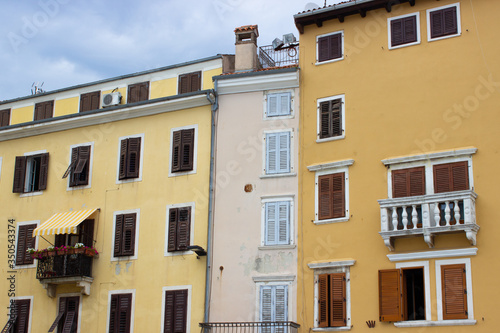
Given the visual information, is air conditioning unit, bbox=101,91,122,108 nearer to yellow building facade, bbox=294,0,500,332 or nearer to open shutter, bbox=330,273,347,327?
yellow building facade, bbox=294,0,500,332

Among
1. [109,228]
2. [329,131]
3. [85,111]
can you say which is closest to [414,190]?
[329,131]

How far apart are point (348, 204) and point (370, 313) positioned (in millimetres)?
4121

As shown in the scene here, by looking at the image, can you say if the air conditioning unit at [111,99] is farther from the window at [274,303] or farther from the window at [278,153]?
the window at [274,303]

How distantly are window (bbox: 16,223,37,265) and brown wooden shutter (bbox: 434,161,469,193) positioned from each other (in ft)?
59.6

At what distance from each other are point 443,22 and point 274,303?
12346mm

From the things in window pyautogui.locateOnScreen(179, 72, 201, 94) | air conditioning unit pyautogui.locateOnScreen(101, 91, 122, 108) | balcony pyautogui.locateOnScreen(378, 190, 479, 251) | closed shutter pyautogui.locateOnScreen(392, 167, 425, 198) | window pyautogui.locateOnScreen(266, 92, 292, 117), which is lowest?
balcony pyautogui.locateOnScreen(378, 190, 479, 251)

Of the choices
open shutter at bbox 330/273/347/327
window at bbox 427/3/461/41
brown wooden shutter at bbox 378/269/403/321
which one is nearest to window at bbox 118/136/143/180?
open shutter at bbox 330/273/347/327

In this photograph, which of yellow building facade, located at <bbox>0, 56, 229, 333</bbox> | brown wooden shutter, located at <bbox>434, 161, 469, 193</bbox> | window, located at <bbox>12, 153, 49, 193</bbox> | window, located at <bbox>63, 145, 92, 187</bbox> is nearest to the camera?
brown wooden shutter, located at <bbox>434, 161, 469, 193</bbox>

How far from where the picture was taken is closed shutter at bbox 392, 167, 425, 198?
91.5 feet

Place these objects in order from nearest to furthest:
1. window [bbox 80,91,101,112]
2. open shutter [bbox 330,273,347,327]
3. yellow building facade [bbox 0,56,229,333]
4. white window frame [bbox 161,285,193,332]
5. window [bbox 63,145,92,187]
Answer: open shutter [bbox 330,273,347,327] → white window frame [bbox 161,285,193,332] → yellow building facade [bbox 0,56,229,333] → window [bbox 63,145,92,187] → window [bbox 80,91,101,112]

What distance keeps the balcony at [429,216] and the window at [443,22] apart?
6620 mm

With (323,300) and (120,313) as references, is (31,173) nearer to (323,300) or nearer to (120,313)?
(120,313)

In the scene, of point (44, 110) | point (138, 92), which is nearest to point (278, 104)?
point (138, 92)

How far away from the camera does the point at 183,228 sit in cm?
3203
